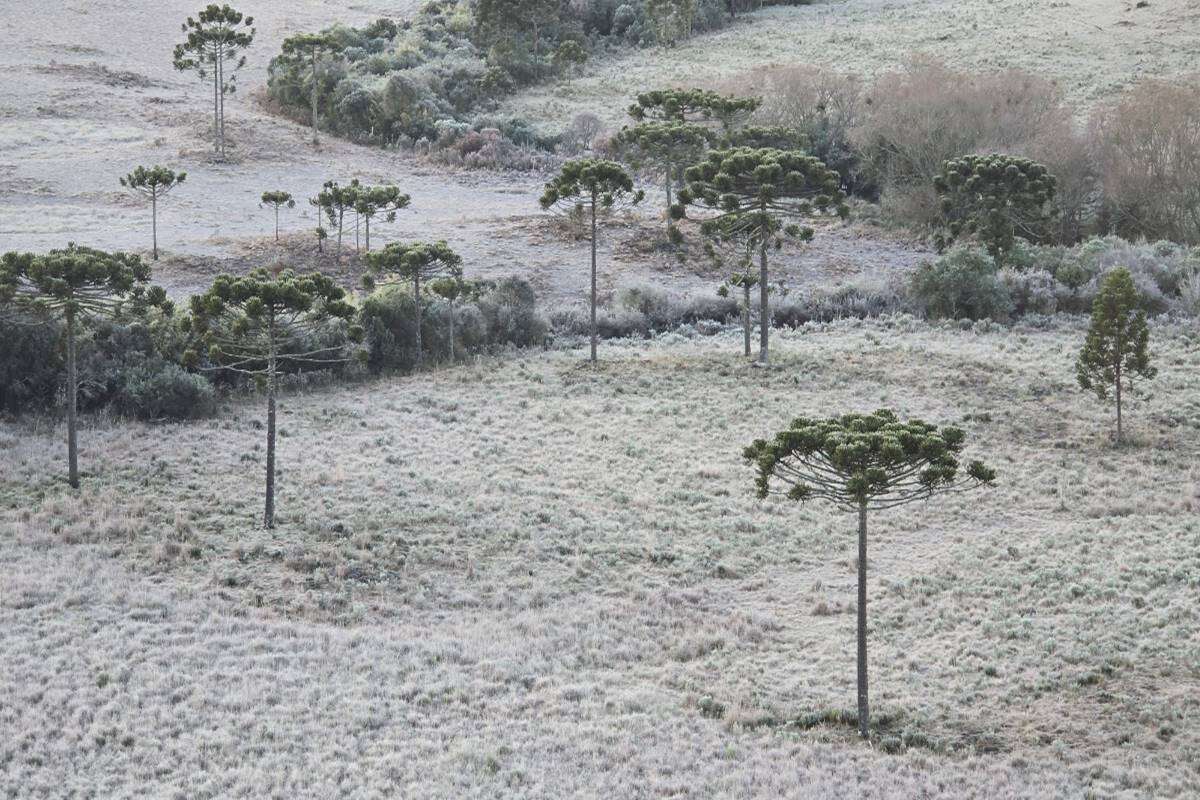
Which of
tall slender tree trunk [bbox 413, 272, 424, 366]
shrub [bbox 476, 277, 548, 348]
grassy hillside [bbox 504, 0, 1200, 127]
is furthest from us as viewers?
grassy hillside [bbox 504, 0, 1200, 127]

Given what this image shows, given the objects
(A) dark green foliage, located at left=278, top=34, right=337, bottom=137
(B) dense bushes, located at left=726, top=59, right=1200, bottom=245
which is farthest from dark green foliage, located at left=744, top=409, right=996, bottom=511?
(A) dark green foliage, located at left=278, top=34, right=337, bottom=137

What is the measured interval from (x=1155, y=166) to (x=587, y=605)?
3554 centimetres

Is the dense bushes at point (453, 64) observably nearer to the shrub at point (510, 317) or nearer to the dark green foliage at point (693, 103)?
the dark green foliage at point (693, 103)

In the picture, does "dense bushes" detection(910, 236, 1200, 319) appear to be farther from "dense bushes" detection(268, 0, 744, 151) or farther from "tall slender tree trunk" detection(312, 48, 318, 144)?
"tall slender tree trunk" detection(312, 48, 318, 144)

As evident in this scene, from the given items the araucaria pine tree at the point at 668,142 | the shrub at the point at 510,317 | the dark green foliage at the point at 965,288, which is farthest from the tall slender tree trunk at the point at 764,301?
the araucaria pine tree at the point at 668,142

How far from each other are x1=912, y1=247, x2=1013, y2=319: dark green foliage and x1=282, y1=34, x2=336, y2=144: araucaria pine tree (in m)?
35.4

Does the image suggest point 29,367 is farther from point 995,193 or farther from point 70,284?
point 995,193

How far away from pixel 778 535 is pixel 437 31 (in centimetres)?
6706

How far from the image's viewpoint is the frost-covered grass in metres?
15.9

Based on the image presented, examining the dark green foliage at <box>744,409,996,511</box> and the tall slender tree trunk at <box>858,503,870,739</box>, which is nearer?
the dark green foliage at <box>744,409,996,511</box>

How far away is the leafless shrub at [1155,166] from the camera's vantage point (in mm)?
47000

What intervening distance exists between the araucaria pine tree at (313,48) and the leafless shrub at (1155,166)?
3801 cm

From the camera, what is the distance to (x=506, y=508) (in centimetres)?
2631

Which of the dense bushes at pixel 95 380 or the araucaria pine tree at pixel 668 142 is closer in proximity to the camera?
the dense bushes at pixel 95 380
